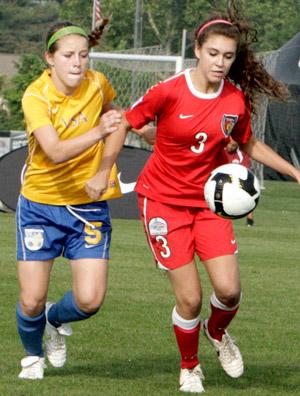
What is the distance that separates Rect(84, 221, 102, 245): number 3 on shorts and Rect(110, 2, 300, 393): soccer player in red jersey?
11.7 inches

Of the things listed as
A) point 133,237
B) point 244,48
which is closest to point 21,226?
point 244,48

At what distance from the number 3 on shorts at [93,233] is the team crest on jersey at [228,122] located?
3.02 feet

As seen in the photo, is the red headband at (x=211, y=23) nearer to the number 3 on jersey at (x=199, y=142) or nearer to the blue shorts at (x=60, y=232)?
the number 3 on jersey at (x=199, y=142)

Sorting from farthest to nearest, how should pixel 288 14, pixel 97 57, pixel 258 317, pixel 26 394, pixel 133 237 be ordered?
pixel 288 14
pixel 97 57
pixel 133 237
pixel 258 317
pixel 26 394

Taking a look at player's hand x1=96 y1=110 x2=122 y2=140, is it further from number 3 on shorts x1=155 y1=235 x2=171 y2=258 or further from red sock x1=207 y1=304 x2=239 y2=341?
red sock x1=207 y1=304 x2=239 y2=341

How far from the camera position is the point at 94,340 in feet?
30.1

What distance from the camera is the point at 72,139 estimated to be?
7062mm

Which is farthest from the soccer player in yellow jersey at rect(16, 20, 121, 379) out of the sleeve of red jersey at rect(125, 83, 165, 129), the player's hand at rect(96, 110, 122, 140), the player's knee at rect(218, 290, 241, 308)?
the player's knee at rect(218, 290, 241, 308)

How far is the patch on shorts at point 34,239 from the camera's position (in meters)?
7.52

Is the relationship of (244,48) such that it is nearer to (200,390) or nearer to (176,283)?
(176,283)

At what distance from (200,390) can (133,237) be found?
30.5 feet

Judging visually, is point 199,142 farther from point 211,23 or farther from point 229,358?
point 229,358

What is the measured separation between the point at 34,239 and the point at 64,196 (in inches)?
12.0

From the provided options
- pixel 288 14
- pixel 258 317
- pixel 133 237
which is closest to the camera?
pixel 258 317
